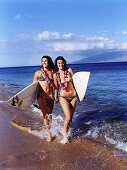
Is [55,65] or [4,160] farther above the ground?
[55,65]

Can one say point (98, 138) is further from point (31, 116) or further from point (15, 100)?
point (31, 116)

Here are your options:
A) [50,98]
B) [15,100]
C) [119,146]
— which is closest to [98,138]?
[119,146]

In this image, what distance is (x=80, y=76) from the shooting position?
15.7 ft

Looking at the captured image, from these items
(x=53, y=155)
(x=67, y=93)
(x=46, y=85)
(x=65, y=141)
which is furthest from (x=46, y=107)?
(x=53, y=155)

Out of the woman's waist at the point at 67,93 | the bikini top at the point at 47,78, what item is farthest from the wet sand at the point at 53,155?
the bikini top at the point at 47,78

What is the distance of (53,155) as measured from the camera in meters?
3.81

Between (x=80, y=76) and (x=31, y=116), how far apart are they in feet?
10.0

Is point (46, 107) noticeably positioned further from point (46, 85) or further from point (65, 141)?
point (65, 141)

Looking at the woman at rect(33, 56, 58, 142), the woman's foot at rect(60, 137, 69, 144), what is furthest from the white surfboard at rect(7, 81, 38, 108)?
the woman's foot at rect(60, 137, 69, 144)

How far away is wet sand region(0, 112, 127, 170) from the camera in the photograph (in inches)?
134

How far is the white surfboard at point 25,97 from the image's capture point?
4.66 m

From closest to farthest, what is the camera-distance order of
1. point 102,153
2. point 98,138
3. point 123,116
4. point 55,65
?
point 102,153, point 55,65, point 98,138, point 123,116

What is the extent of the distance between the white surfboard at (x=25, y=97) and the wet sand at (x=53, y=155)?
2.90 feet

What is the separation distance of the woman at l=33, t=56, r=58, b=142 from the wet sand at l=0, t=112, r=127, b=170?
1.74 ft
